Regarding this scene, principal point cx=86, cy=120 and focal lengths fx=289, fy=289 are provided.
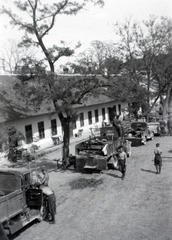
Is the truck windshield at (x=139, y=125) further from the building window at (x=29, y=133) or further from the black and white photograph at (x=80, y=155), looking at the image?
the building window at (x=29, y=133)

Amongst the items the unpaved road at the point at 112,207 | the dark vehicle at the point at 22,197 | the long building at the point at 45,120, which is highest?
Result: the long building at the point at 45,120

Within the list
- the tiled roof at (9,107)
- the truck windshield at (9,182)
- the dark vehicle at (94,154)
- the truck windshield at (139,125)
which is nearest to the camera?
the truck windshield at (9,182)

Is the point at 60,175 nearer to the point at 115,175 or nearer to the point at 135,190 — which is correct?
the point at 115,175

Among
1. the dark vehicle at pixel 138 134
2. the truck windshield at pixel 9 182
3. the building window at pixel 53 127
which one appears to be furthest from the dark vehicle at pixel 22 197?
the building window at pixel 53 127

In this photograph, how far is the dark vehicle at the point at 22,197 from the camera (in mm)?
9438

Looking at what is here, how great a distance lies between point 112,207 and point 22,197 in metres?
3.63

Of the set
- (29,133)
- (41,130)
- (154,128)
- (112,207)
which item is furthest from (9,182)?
(154,128)

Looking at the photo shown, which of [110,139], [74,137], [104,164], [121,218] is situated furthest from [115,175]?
[74,137]

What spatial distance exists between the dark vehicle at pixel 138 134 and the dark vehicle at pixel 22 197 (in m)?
13.9

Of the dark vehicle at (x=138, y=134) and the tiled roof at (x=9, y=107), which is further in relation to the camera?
the dark vehicle at (x=138, y=134)

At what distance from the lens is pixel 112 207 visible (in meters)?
11.4

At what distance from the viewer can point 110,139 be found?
64.8 feet

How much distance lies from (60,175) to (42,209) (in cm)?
601

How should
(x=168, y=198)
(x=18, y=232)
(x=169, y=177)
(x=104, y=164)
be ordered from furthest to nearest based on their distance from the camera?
(x=104, y=164), (x=169, y=177), (x=168, y=198), (x=18, y=232)
